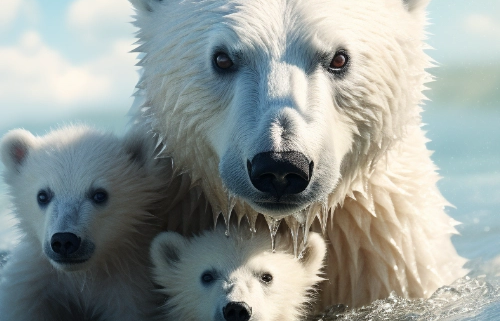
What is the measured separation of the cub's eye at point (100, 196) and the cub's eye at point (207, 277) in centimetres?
57

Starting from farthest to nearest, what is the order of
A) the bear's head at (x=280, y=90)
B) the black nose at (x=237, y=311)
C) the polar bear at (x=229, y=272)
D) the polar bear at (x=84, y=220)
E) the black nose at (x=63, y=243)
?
the polar bear at (x=84, y=220)
the polar bear at (x=229, y=272)
the black nose at (x=63, y=243)
the black nose at (x=237, y=311)
the bear's head at (x=280, y=90)

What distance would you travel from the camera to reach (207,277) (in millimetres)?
3736

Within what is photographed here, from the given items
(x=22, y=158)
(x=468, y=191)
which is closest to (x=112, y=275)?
(x=22, y=158)

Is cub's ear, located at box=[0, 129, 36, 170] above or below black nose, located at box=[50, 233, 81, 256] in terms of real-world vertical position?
above

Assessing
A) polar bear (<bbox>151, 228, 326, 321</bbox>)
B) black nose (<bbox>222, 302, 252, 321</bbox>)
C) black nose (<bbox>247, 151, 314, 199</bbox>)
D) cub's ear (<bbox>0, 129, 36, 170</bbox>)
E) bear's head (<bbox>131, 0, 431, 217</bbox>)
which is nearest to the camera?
black nose (<bbox>247, 151, 314, 199</bbox>)

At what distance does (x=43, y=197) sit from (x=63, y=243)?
36cm

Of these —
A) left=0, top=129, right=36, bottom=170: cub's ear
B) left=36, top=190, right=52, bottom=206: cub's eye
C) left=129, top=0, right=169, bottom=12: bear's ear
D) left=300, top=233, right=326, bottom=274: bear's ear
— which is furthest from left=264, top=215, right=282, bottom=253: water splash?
left=0, top=129, right=36, bottom=170: cub's ear

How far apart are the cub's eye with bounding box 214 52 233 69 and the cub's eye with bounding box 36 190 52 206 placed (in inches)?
39.0

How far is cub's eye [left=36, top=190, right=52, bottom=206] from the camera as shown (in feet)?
12.5

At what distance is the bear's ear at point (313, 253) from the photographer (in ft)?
12.6

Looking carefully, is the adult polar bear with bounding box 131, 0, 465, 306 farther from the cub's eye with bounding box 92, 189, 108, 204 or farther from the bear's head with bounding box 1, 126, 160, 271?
the cub's eye with bounding box 92, 189, 108, 204

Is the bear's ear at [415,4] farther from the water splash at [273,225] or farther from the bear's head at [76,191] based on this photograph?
the bear's head at [76,191]

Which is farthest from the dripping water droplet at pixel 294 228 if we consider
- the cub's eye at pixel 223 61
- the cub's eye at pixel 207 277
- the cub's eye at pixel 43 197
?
the cub's eye at pixel 43 197

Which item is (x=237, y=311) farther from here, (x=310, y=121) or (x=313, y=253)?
(x=310, y=121)
